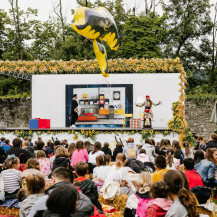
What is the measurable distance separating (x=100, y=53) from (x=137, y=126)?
5.35 m

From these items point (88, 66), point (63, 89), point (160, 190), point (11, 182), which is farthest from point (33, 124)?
point (160, 190)

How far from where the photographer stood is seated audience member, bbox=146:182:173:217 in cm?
307

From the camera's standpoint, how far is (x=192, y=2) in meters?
26.6

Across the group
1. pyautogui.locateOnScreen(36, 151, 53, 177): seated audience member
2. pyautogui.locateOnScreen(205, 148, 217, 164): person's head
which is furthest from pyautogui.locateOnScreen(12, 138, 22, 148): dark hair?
pyautogui.locateOnScreen(205, 148, 217, 164): person's head

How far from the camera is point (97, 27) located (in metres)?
7.68

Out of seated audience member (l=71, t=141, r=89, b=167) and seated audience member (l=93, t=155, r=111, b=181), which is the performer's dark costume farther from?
seated audience member (l=93, t=155, r=111, b=181)

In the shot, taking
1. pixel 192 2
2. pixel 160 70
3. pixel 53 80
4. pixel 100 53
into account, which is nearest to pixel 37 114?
pixel 53 80

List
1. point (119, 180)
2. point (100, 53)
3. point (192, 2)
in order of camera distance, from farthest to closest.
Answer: point (192, 2)
point (100, 53)
point (119, 180)

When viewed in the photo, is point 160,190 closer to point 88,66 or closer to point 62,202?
point 62,202

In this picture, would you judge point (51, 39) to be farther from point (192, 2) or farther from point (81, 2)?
point (192, 2)

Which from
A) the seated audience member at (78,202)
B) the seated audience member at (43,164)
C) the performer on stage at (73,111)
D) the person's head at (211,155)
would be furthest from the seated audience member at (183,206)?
the performer on stage at (73,111)

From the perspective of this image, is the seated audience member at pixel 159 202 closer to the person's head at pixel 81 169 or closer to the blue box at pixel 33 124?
the person's head at pixel 81 169

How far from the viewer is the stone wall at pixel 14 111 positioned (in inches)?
790

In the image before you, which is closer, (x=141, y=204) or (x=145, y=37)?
(x=141, y=204)
